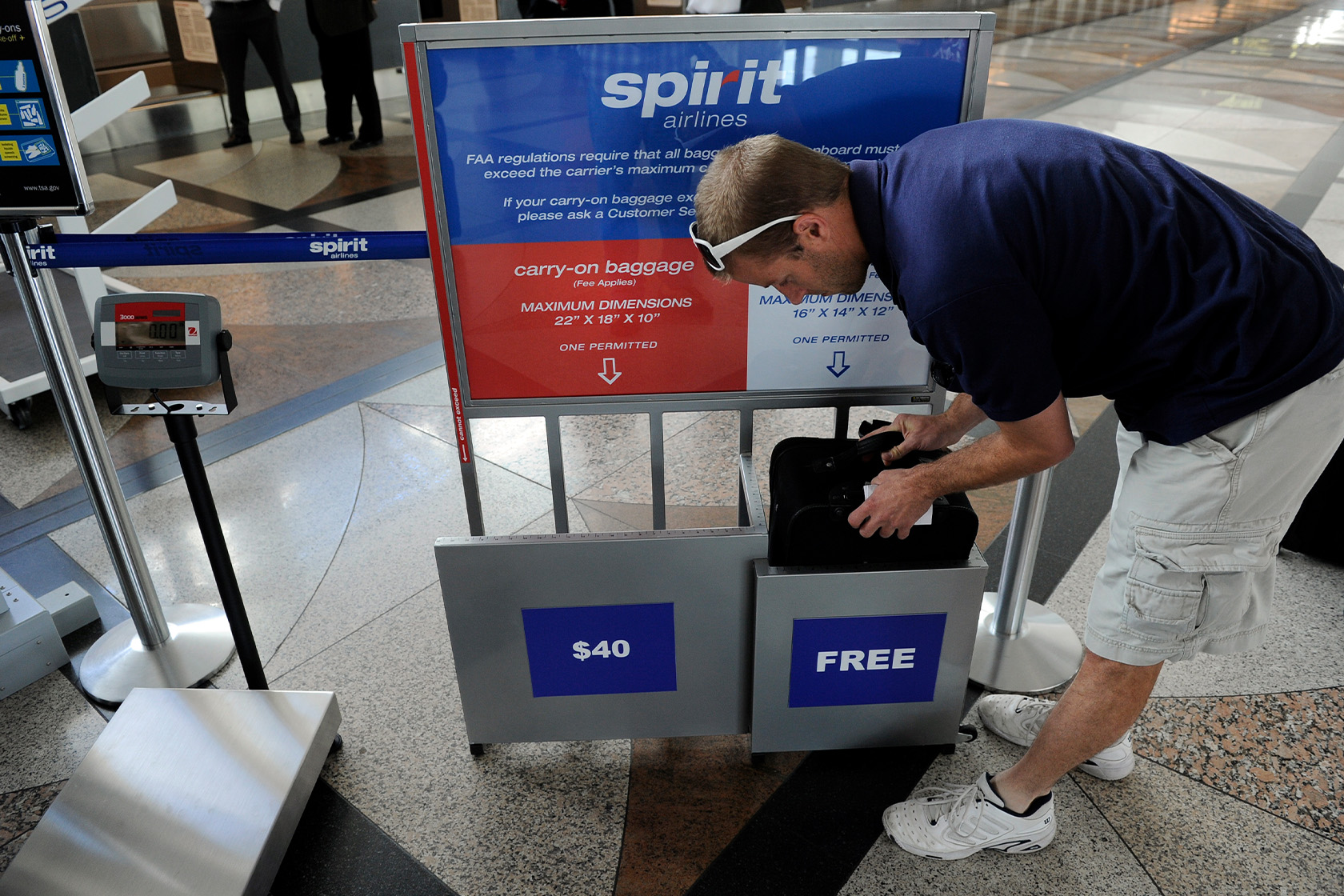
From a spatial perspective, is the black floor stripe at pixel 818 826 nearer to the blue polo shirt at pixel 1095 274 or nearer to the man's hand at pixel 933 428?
the man's hand at pixel 933 428

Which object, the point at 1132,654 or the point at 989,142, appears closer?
the point at 989,142

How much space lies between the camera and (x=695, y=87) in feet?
5.86

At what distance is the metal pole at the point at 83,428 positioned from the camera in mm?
2086

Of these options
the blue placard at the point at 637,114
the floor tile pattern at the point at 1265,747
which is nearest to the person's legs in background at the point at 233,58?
the blue placard at the point at 637,114

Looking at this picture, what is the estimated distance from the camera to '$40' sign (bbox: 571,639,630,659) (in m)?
2.04

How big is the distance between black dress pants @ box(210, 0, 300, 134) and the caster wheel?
16.6 feet

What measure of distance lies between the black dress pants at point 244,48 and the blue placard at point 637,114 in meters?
6.97

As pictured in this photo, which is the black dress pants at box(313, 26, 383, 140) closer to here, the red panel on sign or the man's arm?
the red panel on sign

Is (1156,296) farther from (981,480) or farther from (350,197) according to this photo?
(350,197)

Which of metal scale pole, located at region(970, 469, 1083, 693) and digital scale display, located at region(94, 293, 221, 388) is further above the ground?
digital scale display, located at region(94, 293, 221, 388)

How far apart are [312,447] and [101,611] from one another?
0.99 meters

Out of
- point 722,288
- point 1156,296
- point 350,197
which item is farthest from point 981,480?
point 350,197

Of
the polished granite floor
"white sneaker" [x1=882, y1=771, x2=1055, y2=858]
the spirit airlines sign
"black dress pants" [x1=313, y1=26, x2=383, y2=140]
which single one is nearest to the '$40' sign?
the polished granite floor

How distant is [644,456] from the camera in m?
3.51
